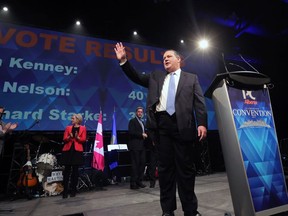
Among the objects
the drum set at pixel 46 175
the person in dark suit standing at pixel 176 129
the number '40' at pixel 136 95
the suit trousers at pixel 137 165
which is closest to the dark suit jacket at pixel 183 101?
the person in dark suit standing at pixel 176 129

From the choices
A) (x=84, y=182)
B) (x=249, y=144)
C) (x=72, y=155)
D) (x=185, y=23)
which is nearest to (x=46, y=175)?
(x=84, y=182)

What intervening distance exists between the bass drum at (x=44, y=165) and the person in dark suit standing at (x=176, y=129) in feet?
11.0

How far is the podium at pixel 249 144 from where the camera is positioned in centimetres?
141

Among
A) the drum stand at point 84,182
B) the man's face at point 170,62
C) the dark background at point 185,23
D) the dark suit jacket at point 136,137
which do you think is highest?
the dark background at point 185,23

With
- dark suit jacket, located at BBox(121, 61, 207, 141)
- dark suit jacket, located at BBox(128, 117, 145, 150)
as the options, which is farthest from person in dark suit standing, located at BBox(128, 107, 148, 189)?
dark suit jacket, located at BBox(121, 61, 207, 141)

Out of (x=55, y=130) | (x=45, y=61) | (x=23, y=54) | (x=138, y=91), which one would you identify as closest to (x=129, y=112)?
(x=138, y=91)

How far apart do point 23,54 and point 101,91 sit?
1.99 meters

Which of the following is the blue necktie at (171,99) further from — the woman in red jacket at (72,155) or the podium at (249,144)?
the woman in red jacket at (72,155)

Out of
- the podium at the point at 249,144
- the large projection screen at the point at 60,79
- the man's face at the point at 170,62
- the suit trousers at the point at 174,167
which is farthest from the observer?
the large projection screen at the point at 60,79

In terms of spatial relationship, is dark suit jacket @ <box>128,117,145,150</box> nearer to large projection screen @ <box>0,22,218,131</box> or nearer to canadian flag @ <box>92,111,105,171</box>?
canadian flag @ <box>92,111,105,171</box>

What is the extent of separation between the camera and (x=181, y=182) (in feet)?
5.78

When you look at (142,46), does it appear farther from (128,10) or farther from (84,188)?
(84,188)

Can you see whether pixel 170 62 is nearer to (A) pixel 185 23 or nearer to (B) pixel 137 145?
(B) pixel 137 145

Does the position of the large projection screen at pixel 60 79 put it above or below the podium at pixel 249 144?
above
